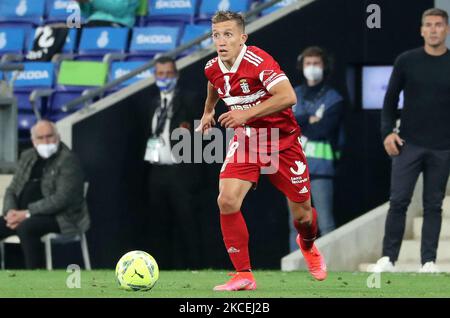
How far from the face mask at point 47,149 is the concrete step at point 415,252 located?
3.66m

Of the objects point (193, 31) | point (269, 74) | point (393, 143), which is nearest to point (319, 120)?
point (393, 143)

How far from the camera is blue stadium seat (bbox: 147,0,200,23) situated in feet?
61.9

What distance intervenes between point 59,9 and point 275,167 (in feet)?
31.7

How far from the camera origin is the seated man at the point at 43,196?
49.8ft

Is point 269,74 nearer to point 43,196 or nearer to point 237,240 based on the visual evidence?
point 237,240

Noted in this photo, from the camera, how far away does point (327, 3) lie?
16188mm

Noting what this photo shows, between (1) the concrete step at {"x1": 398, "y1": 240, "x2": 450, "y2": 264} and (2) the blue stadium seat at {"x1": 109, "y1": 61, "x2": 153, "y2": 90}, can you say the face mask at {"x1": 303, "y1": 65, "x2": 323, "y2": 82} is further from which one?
(2) the blue stadium seat at {"x1": 109, "y1": 61, "x2": 153, "y2": 90}

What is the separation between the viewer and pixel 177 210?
51.1 ft

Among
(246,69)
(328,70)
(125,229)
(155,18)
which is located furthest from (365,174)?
(246,69)

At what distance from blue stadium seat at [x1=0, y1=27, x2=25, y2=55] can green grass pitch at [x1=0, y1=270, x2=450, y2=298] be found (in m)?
6.84

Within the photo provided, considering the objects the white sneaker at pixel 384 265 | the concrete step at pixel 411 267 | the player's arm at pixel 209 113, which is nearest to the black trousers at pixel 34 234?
the concrete step at pixel 411 267

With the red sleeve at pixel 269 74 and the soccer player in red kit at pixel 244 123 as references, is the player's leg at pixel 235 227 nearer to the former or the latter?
the soccer player in red kit at pixel 244 123
